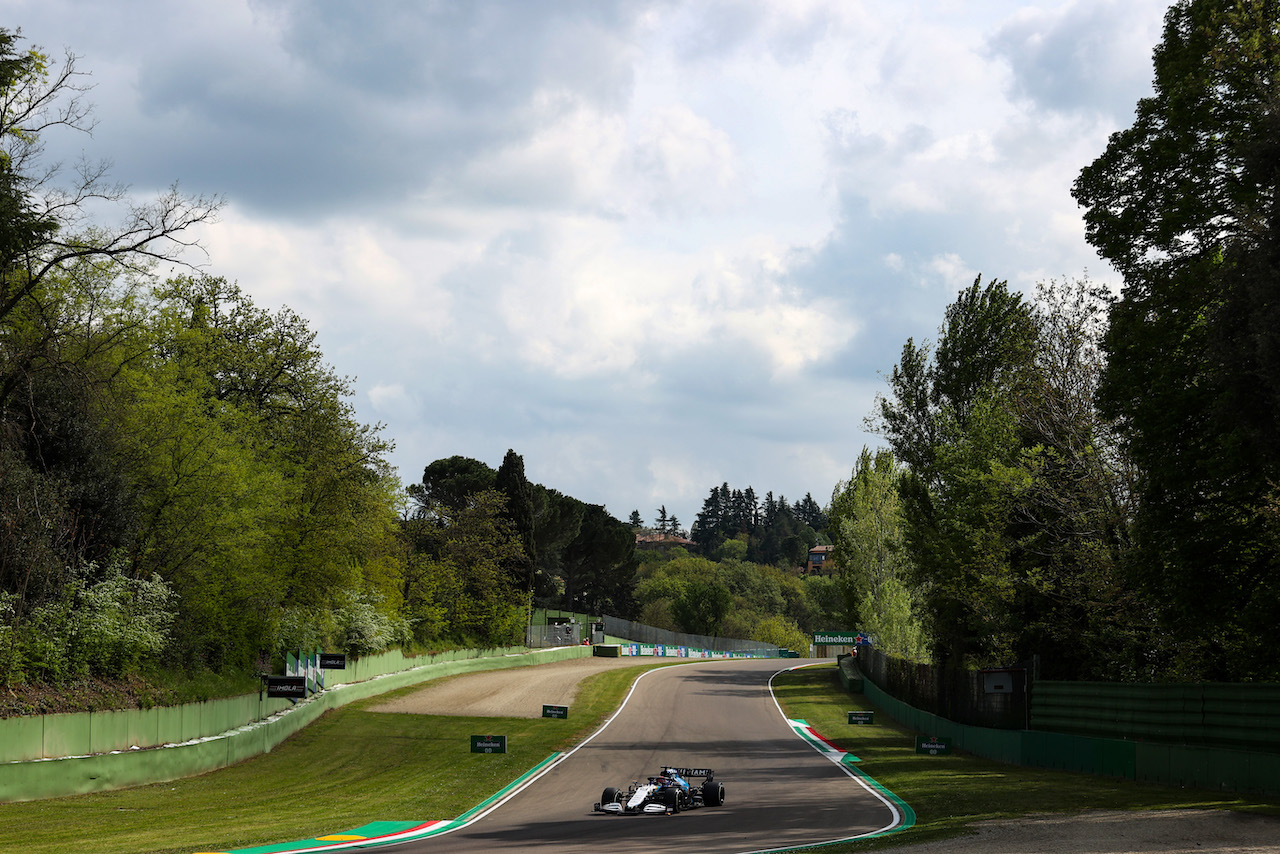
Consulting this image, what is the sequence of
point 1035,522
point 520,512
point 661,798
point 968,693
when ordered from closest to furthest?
point 661,798 < point 1035,522 < point 968,693 < point 520,512

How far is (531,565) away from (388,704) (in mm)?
33700

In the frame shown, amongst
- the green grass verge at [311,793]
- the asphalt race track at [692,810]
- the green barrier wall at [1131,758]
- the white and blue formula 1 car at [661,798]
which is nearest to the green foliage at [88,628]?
the green grass verge at [311,793]

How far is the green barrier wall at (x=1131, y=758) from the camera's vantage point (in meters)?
20.1

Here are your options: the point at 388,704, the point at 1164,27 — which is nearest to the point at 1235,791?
the point at 1164,27

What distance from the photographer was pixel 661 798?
70.5 ft

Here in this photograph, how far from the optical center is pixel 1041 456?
1323 inches

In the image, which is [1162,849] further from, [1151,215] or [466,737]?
[466,737]

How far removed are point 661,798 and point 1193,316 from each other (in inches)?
591

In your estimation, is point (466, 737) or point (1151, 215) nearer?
point (1151, 215)

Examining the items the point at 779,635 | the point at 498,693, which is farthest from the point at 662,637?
the point at 498,693

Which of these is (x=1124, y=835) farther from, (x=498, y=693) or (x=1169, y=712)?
(x=498, y=693)

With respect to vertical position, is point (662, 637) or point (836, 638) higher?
point (836, 638)

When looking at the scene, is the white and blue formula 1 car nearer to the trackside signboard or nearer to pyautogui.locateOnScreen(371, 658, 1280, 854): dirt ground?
pyautogui.locateOnScreen(371, 658, 1280, 854): dirt ground

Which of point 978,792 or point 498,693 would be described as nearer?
point 978,792
